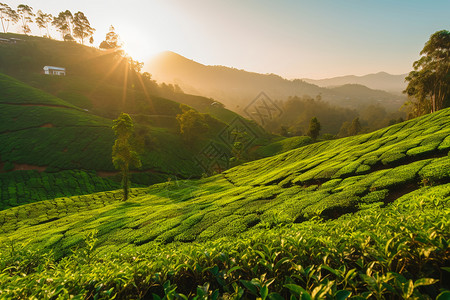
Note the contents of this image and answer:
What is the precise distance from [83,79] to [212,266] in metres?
151

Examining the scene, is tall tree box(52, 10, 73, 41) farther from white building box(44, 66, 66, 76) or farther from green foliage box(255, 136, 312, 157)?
green foliage box(255, 136, 312, 157)

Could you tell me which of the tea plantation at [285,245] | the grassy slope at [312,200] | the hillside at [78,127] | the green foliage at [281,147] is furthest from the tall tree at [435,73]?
the hillside at [78,127]

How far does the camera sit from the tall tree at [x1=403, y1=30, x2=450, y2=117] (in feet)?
147

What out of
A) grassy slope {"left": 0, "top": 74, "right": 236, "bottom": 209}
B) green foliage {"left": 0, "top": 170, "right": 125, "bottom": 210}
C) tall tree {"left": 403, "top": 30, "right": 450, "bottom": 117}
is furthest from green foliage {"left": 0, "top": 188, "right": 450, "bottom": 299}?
tall tree {"left": 403, "top": 30, "right": 450, "bottom": 117}

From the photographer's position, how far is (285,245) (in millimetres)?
3801

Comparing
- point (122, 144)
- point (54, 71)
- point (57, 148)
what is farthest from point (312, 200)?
point (54, 71)

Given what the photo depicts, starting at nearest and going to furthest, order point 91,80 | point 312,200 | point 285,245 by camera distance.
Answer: point 285,245 → point 312,200 → point 91,80

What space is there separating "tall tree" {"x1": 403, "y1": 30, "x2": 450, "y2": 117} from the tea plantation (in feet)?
123

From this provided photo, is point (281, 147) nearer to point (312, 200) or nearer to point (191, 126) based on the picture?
point (191, 126)

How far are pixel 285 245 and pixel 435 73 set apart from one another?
226 feet

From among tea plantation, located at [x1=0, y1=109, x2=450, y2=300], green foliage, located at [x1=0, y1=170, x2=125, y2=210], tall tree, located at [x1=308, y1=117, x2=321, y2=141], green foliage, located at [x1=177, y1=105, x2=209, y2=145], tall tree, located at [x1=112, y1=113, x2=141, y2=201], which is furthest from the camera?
green foliage, located at [x1=177, y1=105, x2=209, y2=145]

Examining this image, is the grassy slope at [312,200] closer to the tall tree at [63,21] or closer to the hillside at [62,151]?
the hillside at [62,151]

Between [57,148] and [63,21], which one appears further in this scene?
[63,21]

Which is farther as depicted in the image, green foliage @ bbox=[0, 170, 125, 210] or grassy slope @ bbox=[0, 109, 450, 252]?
green foliage @ bbox=[0, 170, 125, 210]
